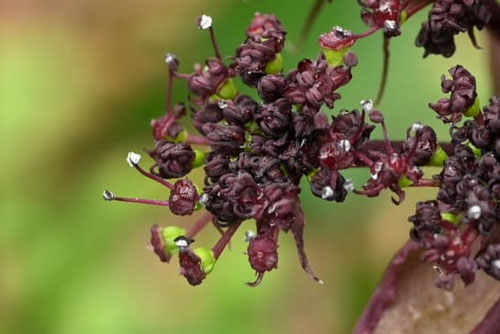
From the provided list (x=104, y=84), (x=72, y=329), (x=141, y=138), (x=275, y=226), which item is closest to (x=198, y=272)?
(x=275, y=226)

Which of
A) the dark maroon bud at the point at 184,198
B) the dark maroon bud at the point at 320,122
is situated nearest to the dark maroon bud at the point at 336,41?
the dark maroon bud at the point at 320,122

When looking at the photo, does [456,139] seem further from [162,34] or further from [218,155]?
[162,34]

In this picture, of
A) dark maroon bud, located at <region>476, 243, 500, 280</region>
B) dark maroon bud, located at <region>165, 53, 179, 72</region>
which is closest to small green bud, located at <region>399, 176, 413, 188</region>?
dark maroon bud, located at <region>476, 243, 500, 280</region>

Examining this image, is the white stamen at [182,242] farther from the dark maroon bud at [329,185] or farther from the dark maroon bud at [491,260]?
the dark maroon bud at [491,260]

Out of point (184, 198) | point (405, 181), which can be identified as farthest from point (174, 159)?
point (405, 181)

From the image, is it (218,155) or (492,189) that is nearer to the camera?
(492,189)

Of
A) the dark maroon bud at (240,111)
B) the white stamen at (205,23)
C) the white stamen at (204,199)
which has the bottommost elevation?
the white stamen at (204,199)

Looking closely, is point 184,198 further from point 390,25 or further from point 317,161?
point 390,25
